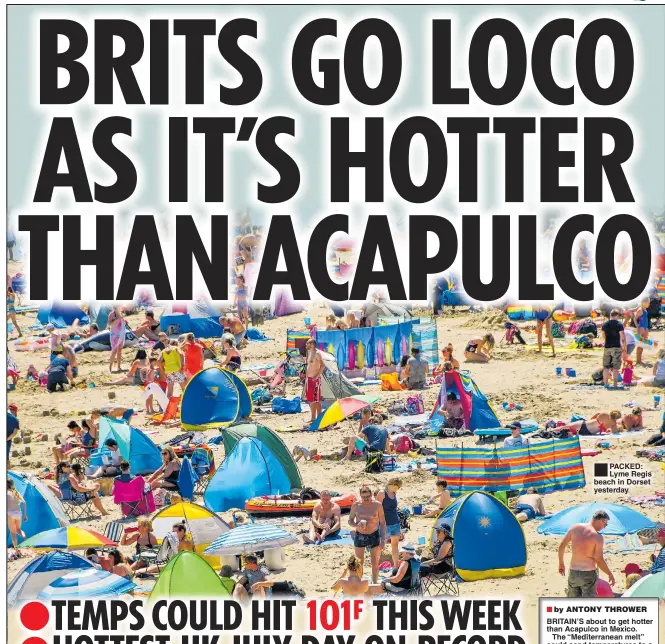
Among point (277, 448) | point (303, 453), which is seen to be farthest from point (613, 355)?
point (277, 448)

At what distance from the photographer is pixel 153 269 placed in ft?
64.9

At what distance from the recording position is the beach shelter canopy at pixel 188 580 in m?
17.2

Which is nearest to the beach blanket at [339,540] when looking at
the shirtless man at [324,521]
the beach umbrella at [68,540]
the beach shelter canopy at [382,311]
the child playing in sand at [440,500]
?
the shirtless man at [324,521]

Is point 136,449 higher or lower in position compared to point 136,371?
lower

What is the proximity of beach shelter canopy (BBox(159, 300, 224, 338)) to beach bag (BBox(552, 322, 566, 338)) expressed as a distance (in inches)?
205

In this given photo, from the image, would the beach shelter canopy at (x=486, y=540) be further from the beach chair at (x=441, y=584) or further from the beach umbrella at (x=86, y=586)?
A: the beach umbrella at (x=86, y=586)

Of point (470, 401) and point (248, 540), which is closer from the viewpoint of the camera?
point (248, 540)

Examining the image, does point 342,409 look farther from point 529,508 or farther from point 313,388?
point 529,508

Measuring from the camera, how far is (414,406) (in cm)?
2402

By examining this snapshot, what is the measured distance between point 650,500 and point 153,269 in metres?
5.90

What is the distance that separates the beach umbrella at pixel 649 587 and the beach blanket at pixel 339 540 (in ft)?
10.8

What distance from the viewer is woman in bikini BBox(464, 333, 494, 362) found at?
26812mm

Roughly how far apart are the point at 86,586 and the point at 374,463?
5.06 m

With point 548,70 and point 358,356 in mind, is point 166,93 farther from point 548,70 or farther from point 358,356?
point 358,356
